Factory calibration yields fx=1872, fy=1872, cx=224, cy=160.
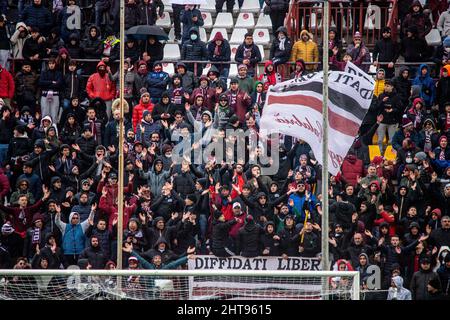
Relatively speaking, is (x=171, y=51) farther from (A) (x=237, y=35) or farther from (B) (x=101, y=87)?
(B) (x=101, y=87)

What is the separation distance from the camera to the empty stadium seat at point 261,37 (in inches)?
1358

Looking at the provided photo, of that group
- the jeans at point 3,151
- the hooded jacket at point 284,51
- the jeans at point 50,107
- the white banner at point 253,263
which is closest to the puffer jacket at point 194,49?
the hooded jacket at point 284,51

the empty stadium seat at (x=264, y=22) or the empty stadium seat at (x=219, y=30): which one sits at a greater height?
the empty stadium seat at (x=264, y=22)

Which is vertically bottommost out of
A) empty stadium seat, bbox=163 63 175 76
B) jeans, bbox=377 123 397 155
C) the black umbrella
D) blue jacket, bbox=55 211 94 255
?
blue jacket, bbox=55 211 94 255

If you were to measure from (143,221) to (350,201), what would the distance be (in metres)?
3.15

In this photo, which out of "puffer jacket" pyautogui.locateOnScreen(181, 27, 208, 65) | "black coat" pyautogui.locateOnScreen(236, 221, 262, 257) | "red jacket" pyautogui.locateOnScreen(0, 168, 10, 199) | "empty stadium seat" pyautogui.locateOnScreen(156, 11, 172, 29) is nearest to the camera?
"black coat" pyautogui.locateOnScreen(236, 221, 262, 257)

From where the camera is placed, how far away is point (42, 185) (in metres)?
29.1

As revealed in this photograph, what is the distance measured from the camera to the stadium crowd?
27625 millimetres

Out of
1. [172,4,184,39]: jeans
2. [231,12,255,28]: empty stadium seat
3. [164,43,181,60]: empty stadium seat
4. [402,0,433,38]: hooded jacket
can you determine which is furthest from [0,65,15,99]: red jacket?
[402,0,433,38]: hooded jacket

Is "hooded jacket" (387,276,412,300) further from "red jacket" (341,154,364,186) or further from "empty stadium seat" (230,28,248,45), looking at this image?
"empty stadium seat" (230,28,248,45)

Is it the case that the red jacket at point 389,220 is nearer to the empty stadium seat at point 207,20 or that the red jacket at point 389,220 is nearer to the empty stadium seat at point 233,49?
the empty stadium seat at point 233,49

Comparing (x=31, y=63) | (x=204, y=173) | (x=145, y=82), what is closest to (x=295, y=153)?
(x=204, y=173)

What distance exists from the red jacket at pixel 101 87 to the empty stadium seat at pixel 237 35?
4.05 meters

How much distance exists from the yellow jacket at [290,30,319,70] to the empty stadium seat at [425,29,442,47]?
247 cm
